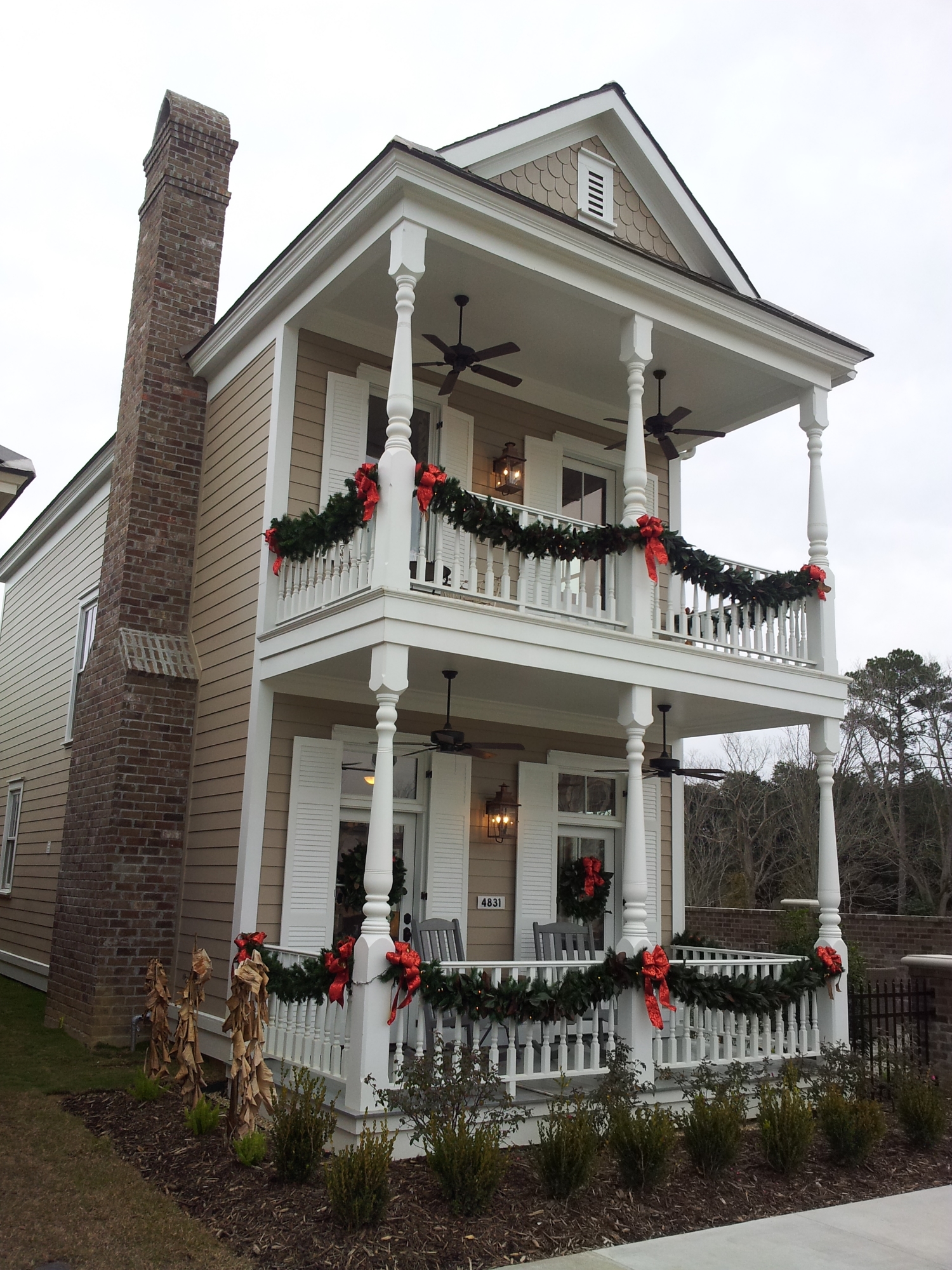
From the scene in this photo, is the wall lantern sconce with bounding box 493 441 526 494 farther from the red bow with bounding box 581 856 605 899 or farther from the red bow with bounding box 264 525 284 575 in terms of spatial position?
the red bow with bounding box 581 856 605 899

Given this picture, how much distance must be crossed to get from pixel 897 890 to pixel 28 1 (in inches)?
1029

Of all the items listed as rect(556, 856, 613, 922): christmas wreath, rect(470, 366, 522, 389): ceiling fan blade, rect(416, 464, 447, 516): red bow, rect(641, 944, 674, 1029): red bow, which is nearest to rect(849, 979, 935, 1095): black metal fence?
rect(641, 944, 674, 1029): red bow

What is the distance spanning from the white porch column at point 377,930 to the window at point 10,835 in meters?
10.2

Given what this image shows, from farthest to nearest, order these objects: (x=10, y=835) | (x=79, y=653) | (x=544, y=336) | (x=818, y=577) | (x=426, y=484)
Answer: (x=10, y=835)
(x=79, y=653)
(x=544, y=336)
(x=818, y=577)
(x=426, y=484)

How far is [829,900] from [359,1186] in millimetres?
5509

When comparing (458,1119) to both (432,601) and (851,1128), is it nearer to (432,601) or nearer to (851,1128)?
(851,1128)

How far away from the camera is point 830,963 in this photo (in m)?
9.14

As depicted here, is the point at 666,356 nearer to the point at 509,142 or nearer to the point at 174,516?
the point at 509,142

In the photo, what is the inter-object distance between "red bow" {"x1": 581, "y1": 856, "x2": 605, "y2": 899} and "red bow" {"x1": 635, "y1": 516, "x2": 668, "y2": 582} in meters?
3.50

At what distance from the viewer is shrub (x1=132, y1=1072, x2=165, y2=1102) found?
7578 mm

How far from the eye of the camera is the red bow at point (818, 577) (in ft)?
32.3

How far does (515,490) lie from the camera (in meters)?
10.9

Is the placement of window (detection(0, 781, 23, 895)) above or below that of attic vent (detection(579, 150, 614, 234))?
below

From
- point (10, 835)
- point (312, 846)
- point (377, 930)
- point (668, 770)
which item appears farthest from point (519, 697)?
point (10, 835)
